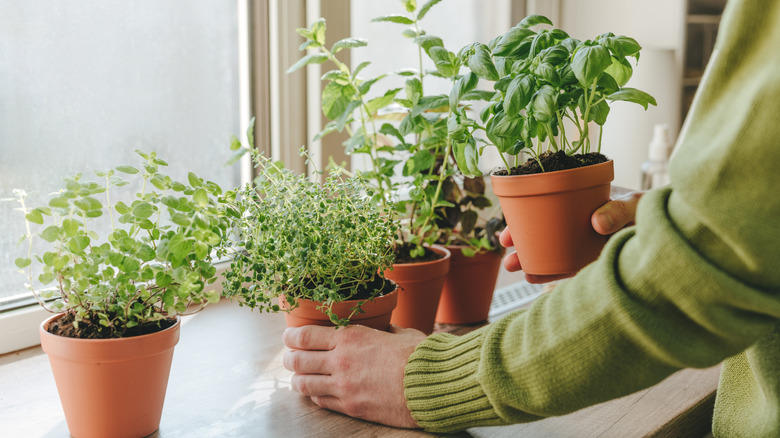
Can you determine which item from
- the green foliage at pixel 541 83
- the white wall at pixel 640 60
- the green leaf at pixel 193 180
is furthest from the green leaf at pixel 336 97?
the white wall at pixel 640 60

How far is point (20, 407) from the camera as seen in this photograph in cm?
85

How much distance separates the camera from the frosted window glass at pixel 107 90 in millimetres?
1072

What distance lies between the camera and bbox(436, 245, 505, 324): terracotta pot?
3.97 ft

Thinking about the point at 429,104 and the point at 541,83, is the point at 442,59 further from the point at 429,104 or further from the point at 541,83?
the point at 541,83

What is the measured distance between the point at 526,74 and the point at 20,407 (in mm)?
760

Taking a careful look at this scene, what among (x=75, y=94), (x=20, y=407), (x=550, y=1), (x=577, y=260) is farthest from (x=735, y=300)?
(x=550, y=1)

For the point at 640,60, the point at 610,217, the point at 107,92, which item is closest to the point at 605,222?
the point at 610,217

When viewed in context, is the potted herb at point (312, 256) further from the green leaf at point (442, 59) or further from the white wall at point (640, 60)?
the white wall at point (640, 60)

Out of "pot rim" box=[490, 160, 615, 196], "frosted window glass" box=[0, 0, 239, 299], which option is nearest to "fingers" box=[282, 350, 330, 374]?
"pot rim" box=[490, 160, 615, 196]

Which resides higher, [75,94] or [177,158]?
[75,94]

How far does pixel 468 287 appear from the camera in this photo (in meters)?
1.21

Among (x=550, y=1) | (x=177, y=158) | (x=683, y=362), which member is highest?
(x=550, y=1)

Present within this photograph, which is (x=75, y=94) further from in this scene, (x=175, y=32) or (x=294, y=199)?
(x=294, y=199)

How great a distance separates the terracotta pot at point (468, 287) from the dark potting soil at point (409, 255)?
0.07 meters
